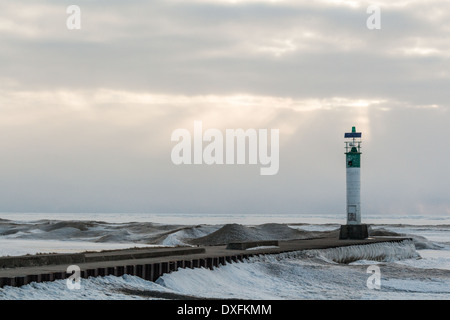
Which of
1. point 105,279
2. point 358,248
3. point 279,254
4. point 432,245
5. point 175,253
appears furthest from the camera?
point 432,245

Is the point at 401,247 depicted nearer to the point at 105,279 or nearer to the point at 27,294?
the point at 105,279

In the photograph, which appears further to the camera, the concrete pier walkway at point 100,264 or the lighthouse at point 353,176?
the lighthouse at point 353,176

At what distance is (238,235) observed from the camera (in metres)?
54.2

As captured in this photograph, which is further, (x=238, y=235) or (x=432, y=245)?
(x=432, y=245)

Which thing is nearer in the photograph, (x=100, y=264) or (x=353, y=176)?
(x=100, y=264)

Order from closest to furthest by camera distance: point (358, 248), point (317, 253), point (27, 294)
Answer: point (27, 294) < point (317, 253) < point (358, 248)

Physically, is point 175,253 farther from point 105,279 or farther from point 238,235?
point 238,235

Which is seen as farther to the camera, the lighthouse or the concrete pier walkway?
the lighthouse

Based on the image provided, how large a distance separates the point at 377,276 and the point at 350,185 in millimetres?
16388

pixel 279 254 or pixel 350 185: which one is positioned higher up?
pixel 350 185
